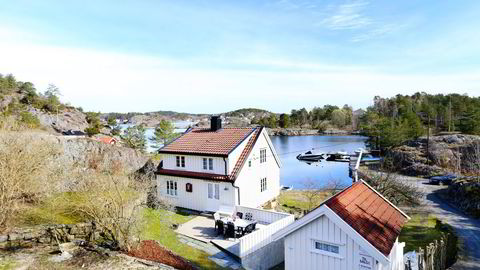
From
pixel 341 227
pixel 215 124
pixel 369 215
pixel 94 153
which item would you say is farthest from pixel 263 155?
pixel 341 227

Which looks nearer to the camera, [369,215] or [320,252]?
[320,252]

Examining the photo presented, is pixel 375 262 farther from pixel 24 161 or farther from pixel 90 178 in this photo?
pixel 24 161

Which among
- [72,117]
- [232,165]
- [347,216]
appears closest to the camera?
[347,216]

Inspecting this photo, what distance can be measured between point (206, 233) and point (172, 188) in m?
6.25

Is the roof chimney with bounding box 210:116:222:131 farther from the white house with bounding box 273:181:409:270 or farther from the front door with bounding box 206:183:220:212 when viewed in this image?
the white house with bounding box 273:181:409:270

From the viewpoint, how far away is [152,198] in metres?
20.0

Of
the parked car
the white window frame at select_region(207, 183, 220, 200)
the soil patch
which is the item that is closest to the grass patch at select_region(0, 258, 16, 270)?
the soil patch

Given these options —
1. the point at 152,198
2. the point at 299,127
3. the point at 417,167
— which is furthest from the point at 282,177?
the point at 299,127

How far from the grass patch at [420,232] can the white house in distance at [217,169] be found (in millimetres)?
9314

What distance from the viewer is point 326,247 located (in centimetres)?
966

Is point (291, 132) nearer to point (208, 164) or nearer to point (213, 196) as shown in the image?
point (208, 164)

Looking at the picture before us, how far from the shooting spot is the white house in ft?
29.1

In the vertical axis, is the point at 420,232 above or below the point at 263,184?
below

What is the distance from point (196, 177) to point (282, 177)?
27802mm
